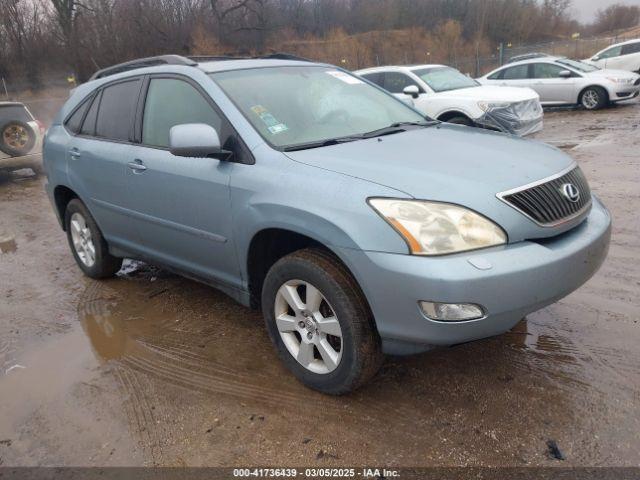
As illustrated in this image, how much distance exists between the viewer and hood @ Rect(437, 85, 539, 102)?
9102 millimetres

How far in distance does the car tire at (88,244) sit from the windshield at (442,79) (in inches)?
281

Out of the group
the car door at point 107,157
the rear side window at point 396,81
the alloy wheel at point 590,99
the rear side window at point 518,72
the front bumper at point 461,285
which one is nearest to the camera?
the front bumper at point 461,285

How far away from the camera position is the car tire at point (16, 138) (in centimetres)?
1191

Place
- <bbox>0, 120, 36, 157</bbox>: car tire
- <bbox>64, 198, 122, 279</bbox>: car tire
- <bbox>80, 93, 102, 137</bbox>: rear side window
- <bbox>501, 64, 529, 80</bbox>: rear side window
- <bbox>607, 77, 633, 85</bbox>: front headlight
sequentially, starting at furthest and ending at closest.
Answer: <bbox>501, 64, 529, 80</bbox>: rear side window → <bbox>607, 77, 633, 85</bbox>: front headlight → <bbox>0, 120, 36, 157</bbox>: car tire → <bbox>64, 198, 122, 279</bbox>: car tire → <bbox>80, 93, 102, 137</bbox>: rear side window

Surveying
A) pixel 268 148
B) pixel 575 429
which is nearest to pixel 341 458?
pixel 575 429

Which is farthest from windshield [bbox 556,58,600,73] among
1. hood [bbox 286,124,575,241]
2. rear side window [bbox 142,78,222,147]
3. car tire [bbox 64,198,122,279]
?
car tire [bbox 64,198,122,279]

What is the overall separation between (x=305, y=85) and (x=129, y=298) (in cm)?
226

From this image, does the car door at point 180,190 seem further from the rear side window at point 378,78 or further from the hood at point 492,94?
the rear side window at point 378,78

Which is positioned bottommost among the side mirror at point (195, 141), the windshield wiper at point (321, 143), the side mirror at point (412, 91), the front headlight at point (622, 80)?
the front headlight at point (622, 80)

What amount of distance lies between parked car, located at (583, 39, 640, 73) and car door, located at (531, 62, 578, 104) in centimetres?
607

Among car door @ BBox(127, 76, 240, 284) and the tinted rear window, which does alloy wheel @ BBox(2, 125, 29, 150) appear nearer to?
the tinted rear window

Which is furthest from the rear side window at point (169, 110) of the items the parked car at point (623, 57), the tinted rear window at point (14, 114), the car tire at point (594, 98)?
the parked car at point (623, 57)

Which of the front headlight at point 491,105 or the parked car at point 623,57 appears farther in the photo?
the parked car at point 623,57

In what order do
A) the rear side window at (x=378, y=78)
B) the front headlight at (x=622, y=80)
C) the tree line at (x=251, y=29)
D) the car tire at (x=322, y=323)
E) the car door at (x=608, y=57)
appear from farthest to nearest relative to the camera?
the tree line at (x=251, y=29) < the car door at (x=608, y=57) < the front headlight at (x=622, y=80) < the rear side window at (x=378, y=78) < the car tire at (x=322, y=323)
